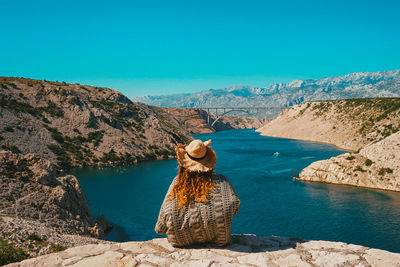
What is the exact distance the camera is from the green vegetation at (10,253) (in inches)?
379

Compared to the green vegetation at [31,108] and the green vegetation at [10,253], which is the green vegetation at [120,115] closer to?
the green vegetation at [31,108]

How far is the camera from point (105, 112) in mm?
79312

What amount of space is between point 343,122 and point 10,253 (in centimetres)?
10922

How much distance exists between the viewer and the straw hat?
26.0 feet

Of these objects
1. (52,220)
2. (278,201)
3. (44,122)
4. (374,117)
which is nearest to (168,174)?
(278,201)

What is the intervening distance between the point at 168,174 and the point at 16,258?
146ft

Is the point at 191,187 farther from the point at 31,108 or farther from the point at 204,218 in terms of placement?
the point at 31,108

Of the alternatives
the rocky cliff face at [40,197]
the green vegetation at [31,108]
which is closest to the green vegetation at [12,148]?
the green vegetation at [31,108]

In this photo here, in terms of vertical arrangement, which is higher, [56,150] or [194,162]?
[194,162]

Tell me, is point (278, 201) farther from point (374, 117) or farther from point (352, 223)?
point (374, 117)

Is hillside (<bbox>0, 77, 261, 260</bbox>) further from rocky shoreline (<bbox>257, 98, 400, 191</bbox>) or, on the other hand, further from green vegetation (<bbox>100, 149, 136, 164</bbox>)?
rocky shoreline (<bbox>257, 98, 400, 191</bbox>)

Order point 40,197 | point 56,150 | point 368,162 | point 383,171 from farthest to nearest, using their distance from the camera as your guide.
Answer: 1. point 56,150
2. point 368,162
3. point 383,171
4. point 40,197

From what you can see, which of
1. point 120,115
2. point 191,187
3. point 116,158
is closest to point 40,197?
point 191,187

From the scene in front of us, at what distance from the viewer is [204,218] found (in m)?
7.69
